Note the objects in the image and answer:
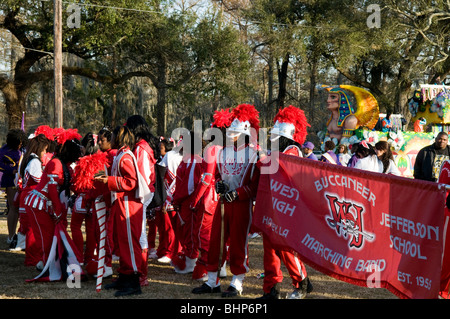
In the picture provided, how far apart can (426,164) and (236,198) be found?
12.5 ft

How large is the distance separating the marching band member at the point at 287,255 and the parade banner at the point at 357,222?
216 mm

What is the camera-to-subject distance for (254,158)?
18.3 feet

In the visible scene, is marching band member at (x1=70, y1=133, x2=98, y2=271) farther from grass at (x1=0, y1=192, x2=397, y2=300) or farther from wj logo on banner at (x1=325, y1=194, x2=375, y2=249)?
wj logo on banner at (x1=325, y1=194, x2=375, y2=249)

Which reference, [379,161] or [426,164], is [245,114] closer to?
[379,161]

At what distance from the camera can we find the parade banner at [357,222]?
3.75 m

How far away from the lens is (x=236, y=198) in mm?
5391

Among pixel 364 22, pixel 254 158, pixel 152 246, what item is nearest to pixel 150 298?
pixel 254 158

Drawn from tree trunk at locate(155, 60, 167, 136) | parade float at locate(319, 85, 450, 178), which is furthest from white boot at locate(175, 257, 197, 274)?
tree trunk at locate(155, 60, 167, 136)

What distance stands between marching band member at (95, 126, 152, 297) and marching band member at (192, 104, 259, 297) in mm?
750

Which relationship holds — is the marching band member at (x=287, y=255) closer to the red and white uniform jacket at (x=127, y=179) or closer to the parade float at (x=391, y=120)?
the red and white uniform jacket at (x=127, y=179)

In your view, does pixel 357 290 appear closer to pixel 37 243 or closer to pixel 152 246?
pixel 152 246

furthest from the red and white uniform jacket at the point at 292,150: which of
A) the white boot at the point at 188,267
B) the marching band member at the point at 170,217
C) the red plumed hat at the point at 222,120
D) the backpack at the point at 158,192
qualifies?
the marching band member at the point at 170,217

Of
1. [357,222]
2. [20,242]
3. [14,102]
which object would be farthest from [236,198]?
[14,102]

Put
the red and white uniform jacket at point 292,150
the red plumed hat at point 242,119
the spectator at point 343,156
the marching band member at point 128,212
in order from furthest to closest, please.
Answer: the spectator at point 343,156, the red plumed hat at point 242,119, the red and white uniform jacket at point 292,150, the marching band member at point 128,212
